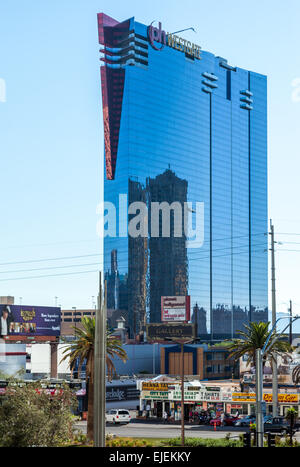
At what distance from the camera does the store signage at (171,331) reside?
5000 inches

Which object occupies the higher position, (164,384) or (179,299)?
(179,299)

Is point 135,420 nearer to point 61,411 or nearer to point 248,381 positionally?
point 248,381

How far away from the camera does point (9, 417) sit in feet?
140

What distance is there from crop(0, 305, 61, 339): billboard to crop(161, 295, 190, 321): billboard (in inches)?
1393

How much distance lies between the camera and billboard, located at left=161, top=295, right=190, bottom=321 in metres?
135

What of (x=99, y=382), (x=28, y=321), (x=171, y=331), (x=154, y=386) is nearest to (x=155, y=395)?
(x=154, y=386)

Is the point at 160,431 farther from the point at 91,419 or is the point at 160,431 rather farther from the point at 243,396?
the point at 91,419

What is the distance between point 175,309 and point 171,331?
25.5 ft

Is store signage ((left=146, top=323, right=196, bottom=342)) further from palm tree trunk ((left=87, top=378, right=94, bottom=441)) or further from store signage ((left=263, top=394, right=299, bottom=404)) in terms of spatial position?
palm tree trunk ((left=87, top=378, right=94, bottom=441))

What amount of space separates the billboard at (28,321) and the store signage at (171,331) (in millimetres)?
27618

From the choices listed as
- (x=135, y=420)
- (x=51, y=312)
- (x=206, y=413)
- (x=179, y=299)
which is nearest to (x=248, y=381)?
(x=206, y=413)

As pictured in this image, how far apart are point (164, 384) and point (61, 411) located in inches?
1596

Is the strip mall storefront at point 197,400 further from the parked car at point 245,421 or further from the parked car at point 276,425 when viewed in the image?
the parked car at point 276,425

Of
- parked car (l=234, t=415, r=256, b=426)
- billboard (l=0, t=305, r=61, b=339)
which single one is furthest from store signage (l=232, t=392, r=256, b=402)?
billboard (l=0, t=305, r=61, b=339)
